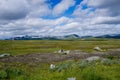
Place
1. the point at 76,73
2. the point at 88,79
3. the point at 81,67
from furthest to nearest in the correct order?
the point at 81,67 < the point at 76,73 < the point at 88,79

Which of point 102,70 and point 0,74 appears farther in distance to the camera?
point 102,70

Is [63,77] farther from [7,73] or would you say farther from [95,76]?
[7,73]

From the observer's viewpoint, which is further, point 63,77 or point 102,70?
point 102,70

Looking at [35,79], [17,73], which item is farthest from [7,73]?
[35,79]

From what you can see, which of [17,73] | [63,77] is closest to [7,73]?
[17,73]

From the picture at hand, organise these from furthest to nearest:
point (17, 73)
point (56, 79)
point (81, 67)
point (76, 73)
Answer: point (81, 67), point (17, 73), point (76, 73), point (56, 79)

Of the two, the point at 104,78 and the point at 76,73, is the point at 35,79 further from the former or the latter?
the point at 104,78

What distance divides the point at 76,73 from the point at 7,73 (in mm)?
6363

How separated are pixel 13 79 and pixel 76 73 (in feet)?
18.1

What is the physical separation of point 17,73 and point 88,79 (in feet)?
24.1

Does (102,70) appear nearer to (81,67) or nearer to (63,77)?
Answer: (81,67)

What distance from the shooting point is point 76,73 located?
17.5 meters

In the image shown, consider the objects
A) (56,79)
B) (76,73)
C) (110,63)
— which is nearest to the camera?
(56,79)

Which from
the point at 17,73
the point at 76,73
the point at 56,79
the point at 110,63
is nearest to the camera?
the point at 56,79
